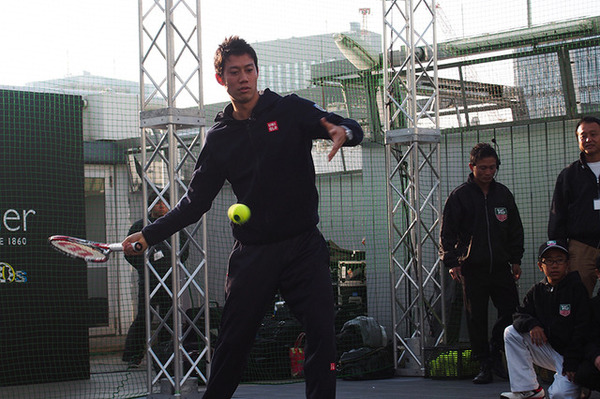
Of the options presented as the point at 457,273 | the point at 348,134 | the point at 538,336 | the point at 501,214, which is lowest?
the point at 538,336

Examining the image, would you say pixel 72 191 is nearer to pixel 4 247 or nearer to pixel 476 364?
pixel 4 247

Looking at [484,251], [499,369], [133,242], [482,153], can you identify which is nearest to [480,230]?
[484,251]

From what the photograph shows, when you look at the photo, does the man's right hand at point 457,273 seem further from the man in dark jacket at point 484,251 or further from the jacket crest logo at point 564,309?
the jacket crest logo at point 564,309

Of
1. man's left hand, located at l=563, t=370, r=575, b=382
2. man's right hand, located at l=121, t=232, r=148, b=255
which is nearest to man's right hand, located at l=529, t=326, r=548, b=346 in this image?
man's left hand, located at l=563, t=370, r=575, b=382

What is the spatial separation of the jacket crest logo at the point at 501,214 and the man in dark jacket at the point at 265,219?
3622 millimetres

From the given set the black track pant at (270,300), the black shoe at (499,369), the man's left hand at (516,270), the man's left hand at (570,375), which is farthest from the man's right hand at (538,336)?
the black track pant at (270,300)

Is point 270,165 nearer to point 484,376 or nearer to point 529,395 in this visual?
point 529,395

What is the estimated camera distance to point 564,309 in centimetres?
540

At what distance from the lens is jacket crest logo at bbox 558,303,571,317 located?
5.39m

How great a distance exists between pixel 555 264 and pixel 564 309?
34 cm

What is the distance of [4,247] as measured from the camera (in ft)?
26.8

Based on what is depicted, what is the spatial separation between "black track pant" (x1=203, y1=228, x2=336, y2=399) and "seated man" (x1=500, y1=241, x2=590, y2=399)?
2.49m

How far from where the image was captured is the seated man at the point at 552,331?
5.30 meters

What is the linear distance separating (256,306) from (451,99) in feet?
20.2
